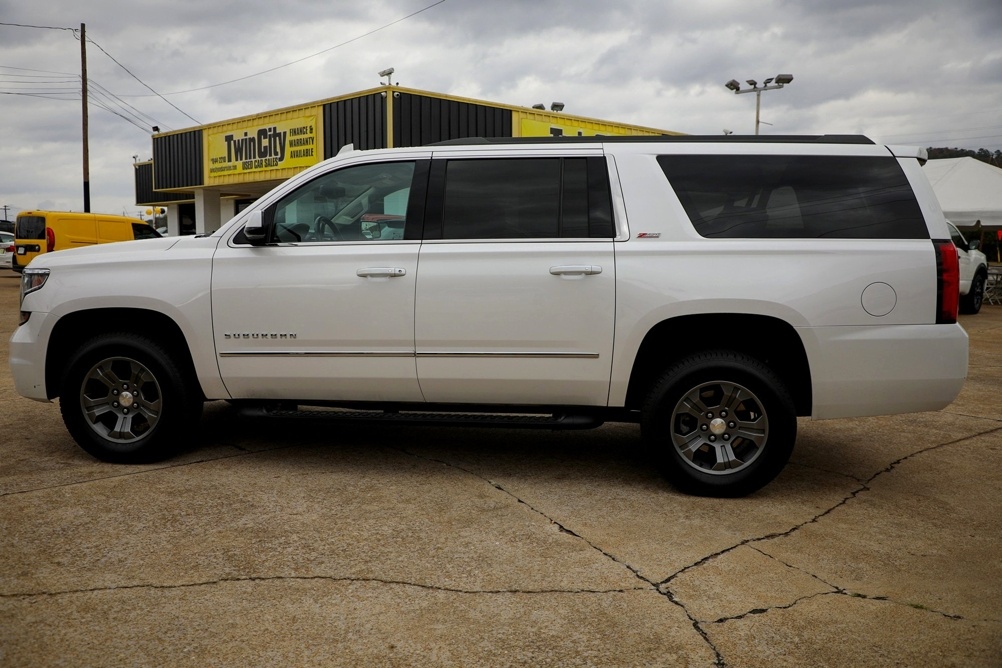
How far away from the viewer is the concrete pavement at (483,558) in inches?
117

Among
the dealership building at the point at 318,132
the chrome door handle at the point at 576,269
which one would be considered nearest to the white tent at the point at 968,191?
the dealership building at the point at 318,132

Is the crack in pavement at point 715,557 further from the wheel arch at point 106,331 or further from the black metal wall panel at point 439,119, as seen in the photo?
the black metal wall panel at point 439,119

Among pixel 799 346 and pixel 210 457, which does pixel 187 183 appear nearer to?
pixel 210 457

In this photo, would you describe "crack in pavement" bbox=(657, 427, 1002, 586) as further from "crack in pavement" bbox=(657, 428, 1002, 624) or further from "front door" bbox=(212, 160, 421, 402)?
"front door" bbox=(212, 160, 421, 402)

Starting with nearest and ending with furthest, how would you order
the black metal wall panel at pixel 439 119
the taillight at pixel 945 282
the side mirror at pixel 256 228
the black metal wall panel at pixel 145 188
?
the taillight at pixel 945 282 → the side mirror at pixel 256 228 → the black metal wall panel at pixel 439 119 → the black metal wall panel at pixel 145 188

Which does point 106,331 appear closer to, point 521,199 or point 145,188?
point 521,199

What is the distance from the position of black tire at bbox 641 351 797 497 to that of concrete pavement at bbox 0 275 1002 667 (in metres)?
0.19

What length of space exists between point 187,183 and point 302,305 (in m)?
23.6

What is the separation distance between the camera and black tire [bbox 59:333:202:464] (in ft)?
16.8

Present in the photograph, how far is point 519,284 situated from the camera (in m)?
4.69

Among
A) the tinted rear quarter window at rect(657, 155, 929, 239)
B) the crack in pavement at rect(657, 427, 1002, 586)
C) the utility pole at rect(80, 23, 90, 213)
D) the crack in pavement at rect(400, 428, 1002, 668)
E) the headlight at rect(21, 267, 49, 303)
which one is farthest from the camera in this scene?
the utility pole at rect(80, 23, 90, 213)

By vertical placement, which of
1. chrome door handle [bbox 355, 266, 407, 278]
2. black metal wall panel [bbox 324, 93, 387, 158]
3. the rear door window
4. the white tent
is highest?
black metal wall panel [bbox 324, 93, 387, 158]

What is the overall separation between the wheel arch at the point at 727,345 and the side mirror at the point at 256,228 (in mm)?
2303

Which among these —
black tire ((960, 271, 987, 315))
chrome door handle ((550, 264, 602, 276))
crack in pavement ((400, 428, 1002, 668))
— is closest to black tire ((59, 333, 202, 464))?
crack in pavement ((400, 428, 1002, 668))
